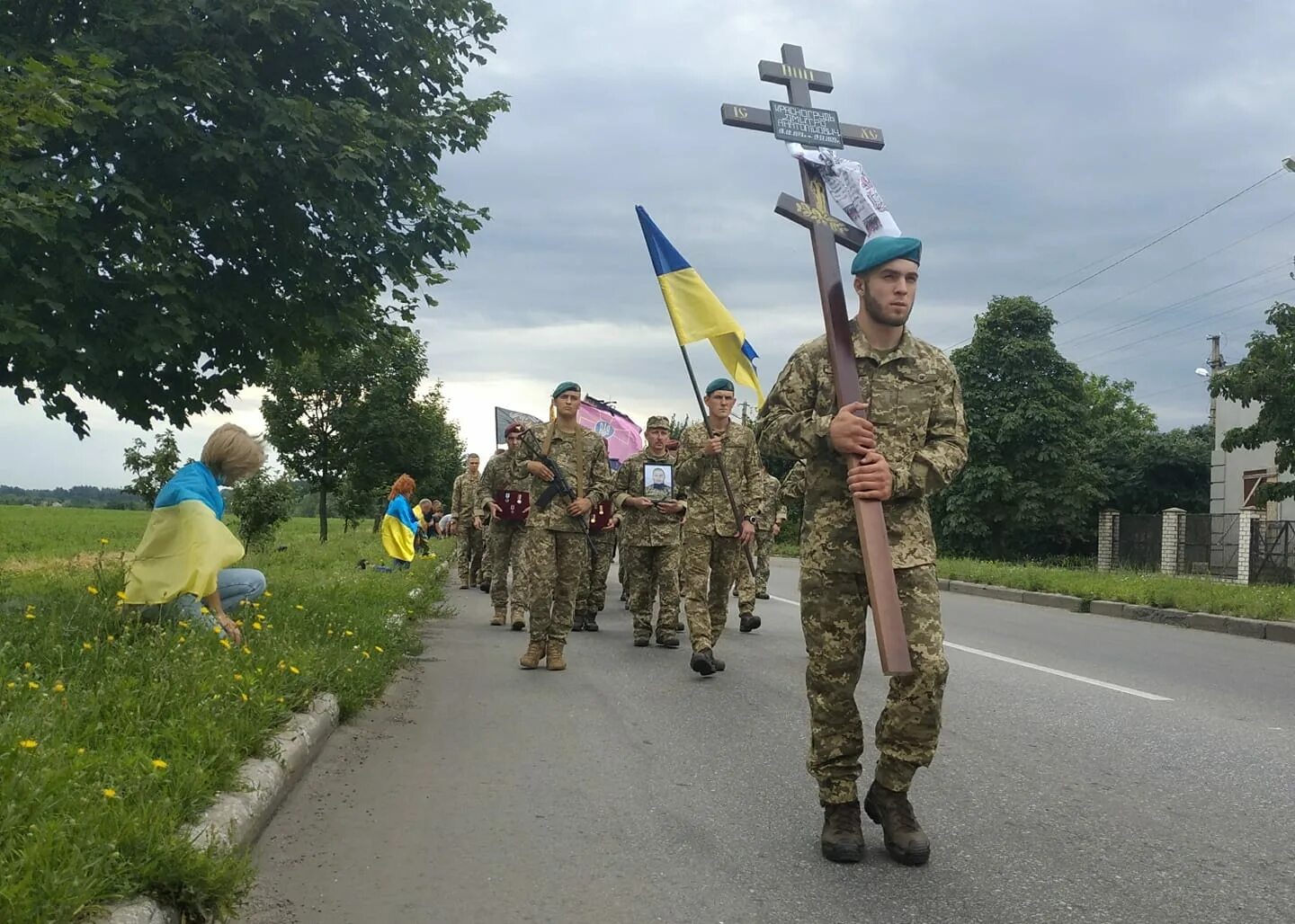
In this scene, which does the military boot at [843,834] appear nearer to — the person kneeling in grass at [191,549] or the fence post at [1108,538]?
the person kneeling in grass at [191,549]

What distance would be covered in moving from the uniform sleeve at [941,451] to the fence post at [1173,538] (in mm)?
30716

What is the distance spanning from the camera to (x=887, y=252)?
398cm

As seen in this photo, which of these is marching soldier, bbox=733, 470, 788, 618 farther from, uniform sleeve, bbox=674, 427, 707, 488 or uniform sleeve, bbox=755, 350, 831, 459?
uniform sleeve, bbox=755, 350, 831, 459

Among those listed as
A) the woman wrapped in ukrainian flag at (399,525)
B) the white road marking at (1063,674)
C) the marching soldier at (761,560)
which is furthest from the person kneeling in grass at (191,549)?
the woman wrapped in ukrainian flag at (399,525)

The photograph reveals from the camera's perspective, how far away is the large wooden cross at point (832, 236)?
146 inches

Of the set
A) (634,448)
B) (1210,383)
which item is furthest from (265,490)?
(1210,383)

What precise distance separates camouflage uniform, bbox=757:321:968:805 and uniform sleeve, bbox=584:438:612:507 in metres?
4.50

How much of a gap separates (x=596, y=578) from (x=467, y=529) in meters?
5.77

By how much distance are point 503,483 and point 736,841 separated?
871 centimetres

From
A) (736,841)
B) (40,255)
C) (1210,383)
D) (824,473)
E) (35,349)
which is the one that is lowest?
(736,841)

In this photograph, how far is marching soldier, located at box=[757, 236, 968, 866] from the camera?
3.88 meters

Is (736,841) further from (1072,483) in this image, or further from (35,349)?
(1072,483)

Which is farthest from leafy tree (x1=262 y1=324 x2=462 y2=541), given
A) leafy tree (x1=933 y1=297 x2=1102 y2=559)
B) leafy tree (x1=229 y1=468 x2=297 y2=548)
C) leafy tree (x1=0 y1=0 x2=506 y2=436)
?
leafy tree (x1=0 y1=0 x2=506 y2=436)

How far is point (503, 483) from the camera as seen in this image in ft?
41.3
